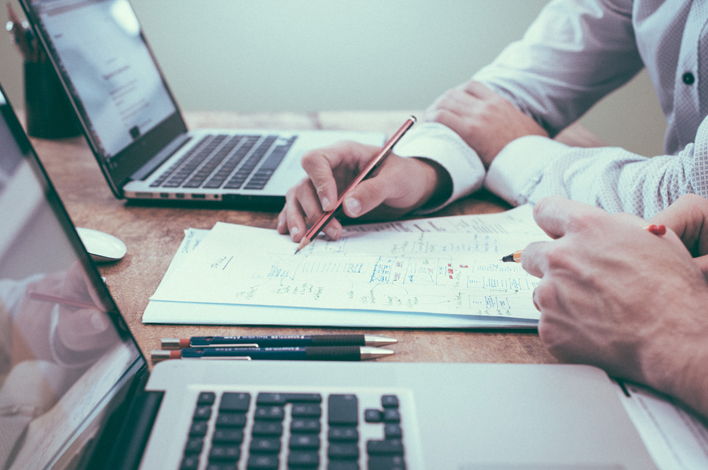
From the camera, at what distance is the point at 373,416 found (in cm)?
28

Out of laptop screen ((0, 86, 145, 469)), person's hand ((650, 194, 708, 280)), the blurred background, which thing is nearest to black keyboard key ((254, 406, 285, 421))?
laptop screen ((0, 86, 145, 469))

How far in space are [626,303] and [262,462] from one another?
0.29m

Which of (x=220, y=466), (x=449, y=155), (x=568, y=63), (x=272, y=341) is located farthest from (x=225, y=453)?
(x=568, y=63)

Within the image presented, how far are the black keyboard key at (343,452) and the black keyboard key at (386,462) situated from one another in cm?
1

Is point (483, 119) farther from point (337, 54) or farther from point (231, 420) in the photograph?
point (337, 54)

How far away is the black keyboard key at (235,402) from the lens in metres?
0.28

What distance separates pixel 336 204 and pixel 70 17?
499 millimetres

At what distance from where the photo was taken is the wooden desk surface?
385 mm

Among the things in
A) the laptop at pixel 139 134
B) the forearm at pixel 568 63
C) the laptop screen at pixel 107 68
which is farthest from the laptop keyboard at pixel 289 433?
the forearm at pixel 568 63

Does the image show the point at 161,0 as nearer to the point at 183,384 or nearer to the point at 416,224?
the point at 416,224

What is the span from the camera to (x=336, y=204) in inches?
21.5

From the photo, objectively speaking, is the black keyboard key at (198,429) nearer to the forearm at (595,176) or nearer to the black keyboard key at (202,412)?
the black keyboard key at (202,412)

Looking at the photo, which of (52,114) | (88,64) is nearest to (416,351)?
(88,64)

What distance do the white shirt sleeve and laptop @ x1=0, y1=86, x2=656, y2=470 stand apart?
30 cm
